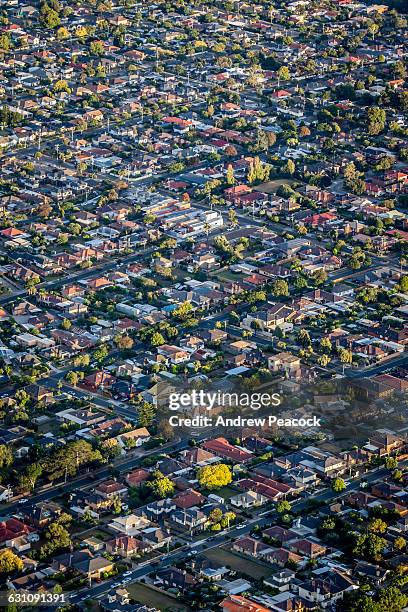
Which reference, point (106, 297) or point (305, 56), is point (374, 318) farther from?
point (305, 56)

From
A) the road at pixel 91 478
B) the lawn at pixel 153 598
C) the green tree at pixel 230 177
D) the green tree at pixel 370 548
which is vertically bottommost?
the road at pixel 91 478

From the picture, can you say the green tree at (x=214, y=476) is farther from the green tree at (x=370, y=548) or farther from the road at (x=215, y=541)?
the green tree at (x=370, y=548)

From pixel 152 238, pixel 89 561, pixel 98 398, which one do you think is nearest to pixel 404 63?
pixel 152 238

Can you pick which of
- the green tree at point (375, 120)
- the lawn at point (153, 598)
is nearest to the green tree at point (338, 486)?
the lawn at point (153, 598)

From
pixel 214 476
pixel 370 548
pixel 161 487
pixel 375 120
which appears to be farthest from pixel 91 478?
pixel 375 120

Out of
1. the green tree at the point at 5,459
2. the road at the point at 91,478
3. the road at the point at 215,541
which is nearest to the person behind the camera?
the road at the point at 215,541

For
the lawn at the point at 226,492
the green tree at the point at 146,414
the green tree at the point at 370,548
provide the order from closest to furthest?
the green tree at the point at 370,548 < the lawn at the point at 226,492 < the green tree at the point at 146,414

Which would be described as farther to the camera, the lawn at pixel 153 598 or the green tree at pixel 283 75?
the green tree at pixel 283 75
